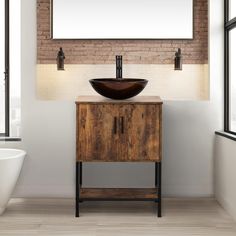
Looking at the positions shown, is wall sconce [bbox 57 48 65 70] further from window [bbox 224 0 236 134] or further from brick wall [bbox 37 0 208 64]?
window [bbox 224 0 236 134]

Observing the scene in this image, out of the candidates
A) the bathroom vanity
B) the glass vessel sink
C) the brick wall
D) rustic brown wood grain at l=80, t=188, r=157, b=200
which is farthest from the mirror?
rustic brown wood grain at l=80, t=188, r=157, b=200

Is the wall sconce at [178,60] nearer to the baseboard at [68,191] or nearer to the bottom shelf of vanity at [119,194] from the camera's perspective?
the baseboard at [68,191]

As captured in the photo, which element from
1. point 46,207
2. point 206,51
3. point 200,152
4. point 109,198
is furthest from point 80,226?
point 206,51

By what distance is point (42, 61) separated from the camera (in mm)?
5000

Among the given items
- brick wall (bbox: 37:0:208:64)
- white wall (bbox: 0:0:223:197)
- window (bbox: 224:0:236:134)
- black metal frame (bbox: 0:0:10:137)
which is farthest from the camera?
brick wall (bbox: 37:0:208:64)

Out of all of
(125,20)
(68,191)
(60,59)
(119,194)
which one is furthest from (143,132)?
(125,20)

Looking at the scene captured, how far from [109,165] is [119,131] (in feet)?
2.30

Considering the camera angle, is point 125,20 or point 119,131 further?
point 125,20

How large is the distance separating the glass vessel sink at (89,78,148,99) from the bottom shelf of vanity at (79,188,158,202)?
0.81 m

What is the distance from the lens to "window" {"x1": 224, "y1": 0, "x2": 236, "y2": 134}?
427 cm

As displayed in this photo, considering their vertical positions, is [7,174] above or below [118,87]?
below

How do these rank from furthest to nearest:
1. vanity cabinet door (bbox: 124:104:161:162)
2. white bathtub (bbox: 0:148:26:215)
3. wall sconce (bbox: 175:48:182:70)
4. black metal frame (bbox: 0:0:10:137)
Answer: wall sconce (bbox: 175:48:182:70) < black metal frame (bbox: 0:0:10:137) < vanity cabinet door (bbox: 124:104:161:162) < white bathtub (bbox: 0:148:26:215)

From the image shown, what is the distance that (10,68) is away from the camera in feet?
16.1

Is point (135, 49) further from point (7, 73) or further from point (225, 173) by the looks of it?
point (225, 173)
